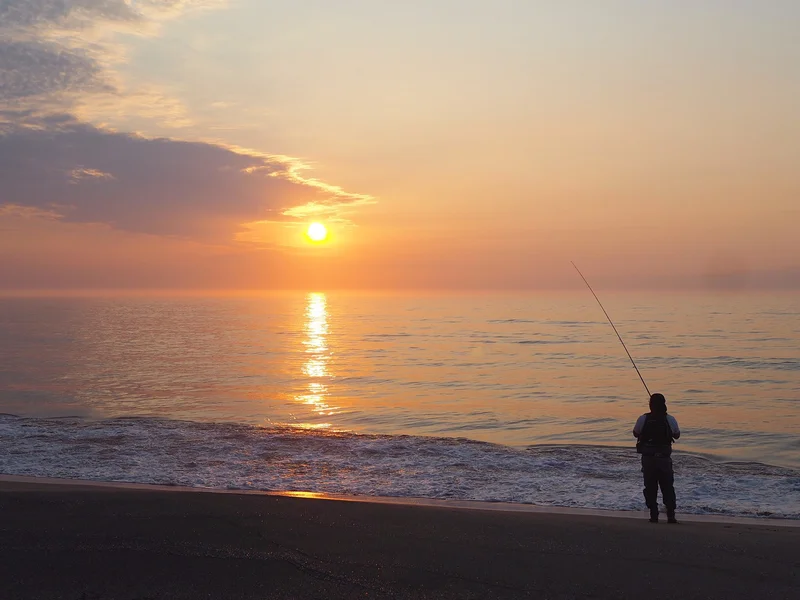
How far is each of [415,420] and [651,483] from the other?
40.9 ft

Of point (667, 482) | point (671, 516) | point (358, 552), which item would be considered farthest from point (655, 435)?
point (358, 552)

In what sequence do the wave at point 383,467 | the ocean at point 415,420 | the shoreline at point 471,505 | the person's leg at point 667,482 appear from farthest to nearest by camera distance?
the ocean at point 415,420, the wave at point 383,467, the shoreline at point 471,505, the person's leg at point 667,482

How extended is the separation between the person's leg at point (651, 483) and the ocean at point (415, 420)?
1.80 meters

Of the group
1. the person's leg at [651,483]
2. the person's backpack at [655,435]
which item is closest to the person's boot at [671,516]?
the person's leg at [651,483]

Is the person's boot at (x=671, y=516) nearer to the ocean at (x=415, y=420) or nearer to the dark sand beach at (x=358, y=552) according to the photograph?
the dark sand beach at (x=358, y=552)

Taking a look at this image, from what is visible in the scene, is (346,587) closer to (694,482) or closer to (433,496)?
(433,496)

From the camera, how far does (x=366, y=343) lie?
54.5 metres

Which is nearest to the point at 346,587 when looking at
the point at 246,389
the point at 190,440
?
the point at 190,440

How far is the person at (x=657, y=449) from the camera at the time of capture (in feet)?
27.6

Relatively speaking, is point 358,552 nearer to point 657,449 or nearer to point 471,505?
point 471,505

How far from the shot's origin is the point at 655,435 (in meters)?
8.41

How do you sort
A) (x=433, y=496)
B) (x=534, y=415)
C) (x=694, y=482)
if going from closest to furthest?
1. (x=433, y=496)
2. (x=694, y=482)
3. (x=534, y=415)

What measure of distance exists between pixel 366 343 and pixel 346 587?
160ft

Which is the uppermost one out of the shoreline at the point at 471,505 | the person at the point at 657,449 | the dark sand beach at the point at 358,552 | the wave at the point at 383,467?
the person at the point at 657,449
